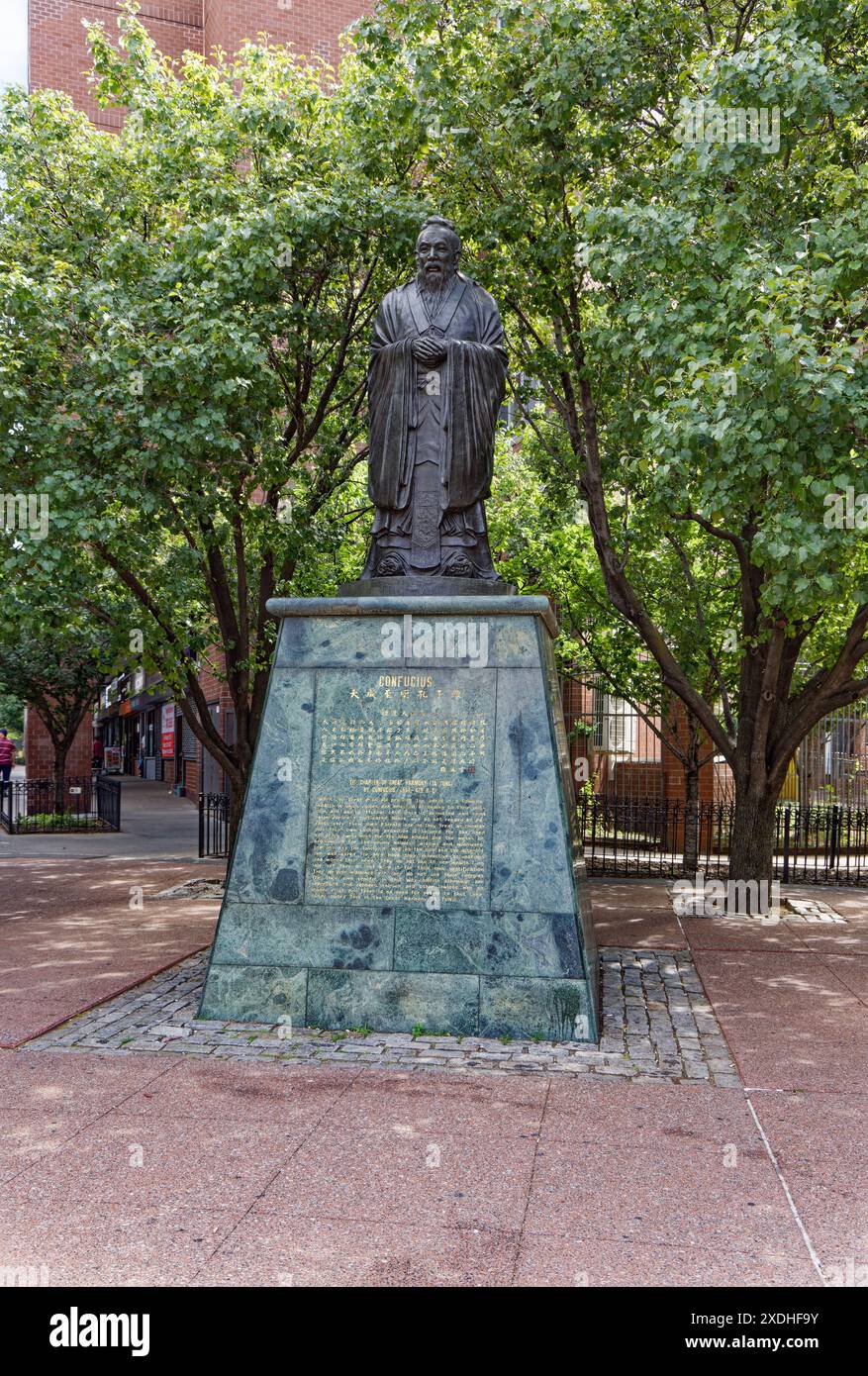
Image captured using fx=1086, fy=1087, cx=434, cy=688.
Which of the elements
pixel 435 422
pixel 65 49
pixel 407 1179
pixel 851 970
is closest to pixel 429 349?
pixel 435 422

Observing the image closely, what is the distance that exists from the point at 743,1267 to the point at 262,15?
28486 mm

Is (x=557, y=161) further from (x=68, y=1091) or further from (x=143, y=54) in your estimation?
(x=68, y=1091)

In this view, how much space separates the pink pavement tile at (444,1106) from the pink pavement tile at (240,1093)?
0.15m

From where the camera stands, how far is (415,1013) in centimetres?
711

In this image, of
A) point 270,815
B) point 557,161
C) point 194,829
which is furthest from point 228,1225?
point 194,829

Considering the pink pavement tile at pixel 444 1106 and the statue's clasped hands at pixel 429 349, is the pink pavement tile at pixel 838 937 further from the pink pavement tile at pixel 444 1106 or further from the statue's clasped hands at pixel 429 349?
the statue's clasped hands at pixel 429 349

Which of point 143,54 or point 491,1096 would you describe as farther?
point 143,54

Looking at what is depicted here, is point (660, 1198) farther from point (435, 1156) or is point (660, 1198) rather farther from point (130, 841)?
point (130, 841)

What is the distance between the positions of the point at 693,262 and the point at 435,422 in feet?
10.6

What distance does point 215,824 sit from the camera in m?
19.6

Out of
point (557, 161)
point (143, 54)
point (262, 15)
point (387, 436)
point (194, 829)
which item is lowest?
point (194, 829)

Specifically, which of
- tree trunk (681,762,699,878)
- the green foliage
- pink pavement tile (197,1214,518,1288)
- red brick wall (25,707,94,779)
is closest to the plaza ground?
pink pavement tile (197,1214,518,1288)

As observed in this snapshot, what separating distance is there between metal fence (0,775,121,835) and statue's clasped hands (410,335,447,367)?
17.3 m

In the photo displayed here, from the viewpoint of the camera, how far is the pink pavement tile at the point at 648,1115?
17.4 ft
